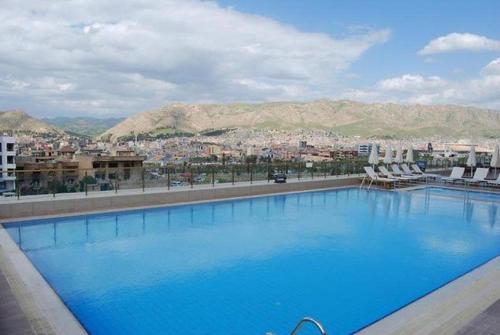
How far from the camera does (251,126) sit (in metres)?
127

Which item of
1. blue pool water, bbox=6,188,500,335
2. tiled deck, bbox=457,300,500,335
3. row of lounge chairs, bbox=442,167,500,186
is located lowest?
blue pool water, bbox=6,188,500,335

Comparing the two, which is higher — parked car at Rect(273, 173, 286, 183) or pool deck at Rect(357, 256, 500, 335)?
parked car at Rect(273, 173, 286, 183)

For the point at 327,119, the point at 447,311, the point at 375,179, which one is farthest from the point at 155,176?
the point at 327,119

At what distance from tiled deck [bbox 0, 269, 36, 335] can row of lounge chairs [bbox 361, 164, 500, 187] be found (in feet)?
46.9

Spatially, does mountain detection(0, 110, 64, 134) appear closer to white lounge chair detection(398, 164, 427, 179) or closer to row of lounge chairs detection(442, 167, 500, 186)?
white lounge chair detection(398, 164, 427, 179)

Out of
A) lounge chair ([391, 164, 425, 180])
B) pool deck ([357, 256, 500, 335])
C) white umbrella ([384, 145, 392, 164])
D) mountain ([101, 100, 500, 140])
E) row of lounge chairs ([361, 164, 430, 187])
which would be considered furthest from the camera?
mountain ([101, 100, 500, 140])

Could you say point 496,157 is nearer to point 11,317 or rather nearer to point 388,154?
point 388,154

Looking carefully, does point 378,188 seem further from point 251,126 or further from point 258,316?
point 251,126

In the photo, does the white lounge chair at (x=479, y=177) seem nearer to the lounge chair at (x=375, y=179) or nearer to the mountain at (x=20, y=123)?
the lounge chair at (x=375, y=179)

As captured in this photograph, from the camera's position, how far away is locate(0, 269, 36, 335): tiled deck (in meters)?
3.55

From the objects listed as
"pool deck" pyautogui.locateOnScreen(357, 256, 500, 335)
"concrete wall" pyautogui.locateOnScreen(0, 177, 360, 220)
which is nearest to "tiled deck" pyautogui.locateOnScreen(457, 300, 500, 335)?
"pool deck" pyautogui.locateOnScreen(357, 256, 500, 335)

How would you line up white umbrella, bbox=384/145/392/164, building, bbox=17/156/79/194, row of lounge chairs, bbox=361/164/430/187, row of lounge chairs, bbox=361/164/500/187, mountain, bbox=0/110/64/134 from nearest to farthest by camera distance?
1. building, bbox=17/156/79/194
2. row of lounge chairs, bbox=361/164/500/187
3. row of lounge chairs, bbox=361/164/430/187
4. white umbrella, bbox=384/145/392/164
5. mountain, bbox=0/110/64/134

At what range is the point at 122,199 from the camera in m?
10.4

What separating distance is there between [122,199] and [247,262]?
507cm
